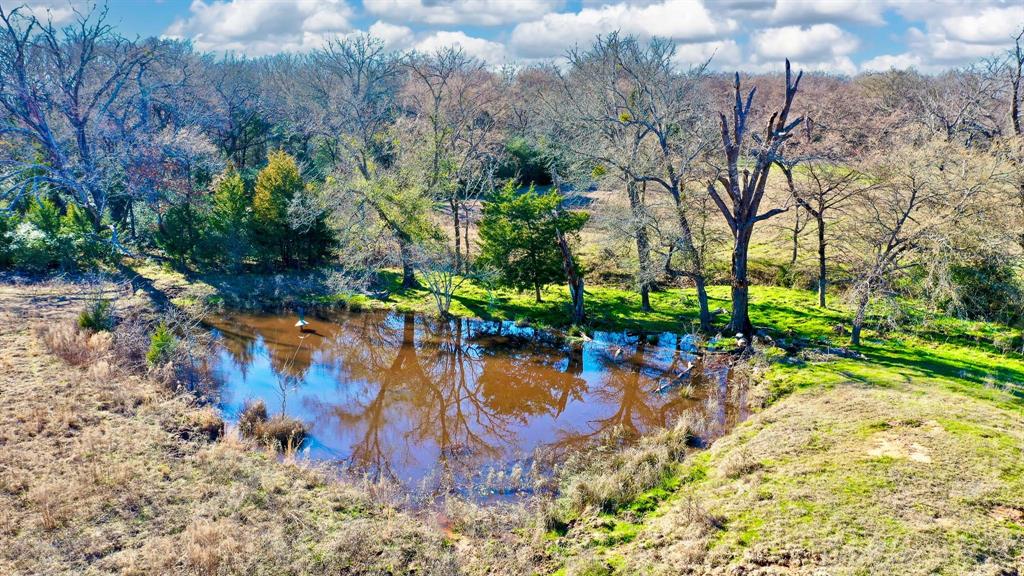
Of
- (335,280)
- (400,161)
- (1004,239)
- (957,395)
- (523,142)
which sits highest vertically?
(523,142)

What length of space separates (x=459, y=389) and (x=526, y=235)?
612 cm

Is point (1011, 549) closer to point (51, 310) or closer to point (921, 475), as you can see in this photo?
point (921, 475)

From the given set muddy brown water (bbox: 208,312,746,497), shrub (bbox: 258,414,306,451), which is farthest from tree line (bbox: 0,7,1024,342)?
shrub (bbox: 258,414,306,451)

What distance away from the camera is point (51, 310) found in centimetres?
2055

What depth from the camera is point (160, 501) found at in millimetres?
10211

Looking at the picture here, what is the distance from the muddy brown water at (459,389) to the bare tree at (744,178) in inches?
80.0

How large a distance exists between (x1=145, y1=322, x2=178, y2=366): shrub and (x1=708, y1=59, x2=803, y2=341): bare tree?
Result: 15571 mm

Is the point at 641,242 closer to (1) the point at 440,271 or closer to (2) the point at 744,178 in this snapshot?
(2) the point at 744,178

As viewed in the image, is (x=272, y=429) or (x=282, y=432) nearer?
(x=272, y=429)

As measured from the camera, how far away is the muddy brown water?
44.1ft

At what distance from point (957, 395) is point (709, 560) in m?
9.10

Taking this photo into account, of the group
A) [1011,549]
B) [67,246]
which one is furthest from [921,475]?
[67,246]

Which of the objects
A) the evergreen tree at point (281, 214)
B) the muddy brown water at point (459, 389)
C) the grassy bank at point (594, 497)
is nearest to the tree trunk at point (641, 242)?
the muddy brown water at point (459, 389)

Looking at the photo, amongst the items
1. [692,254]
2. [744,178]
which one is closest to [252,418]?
[692,254]
